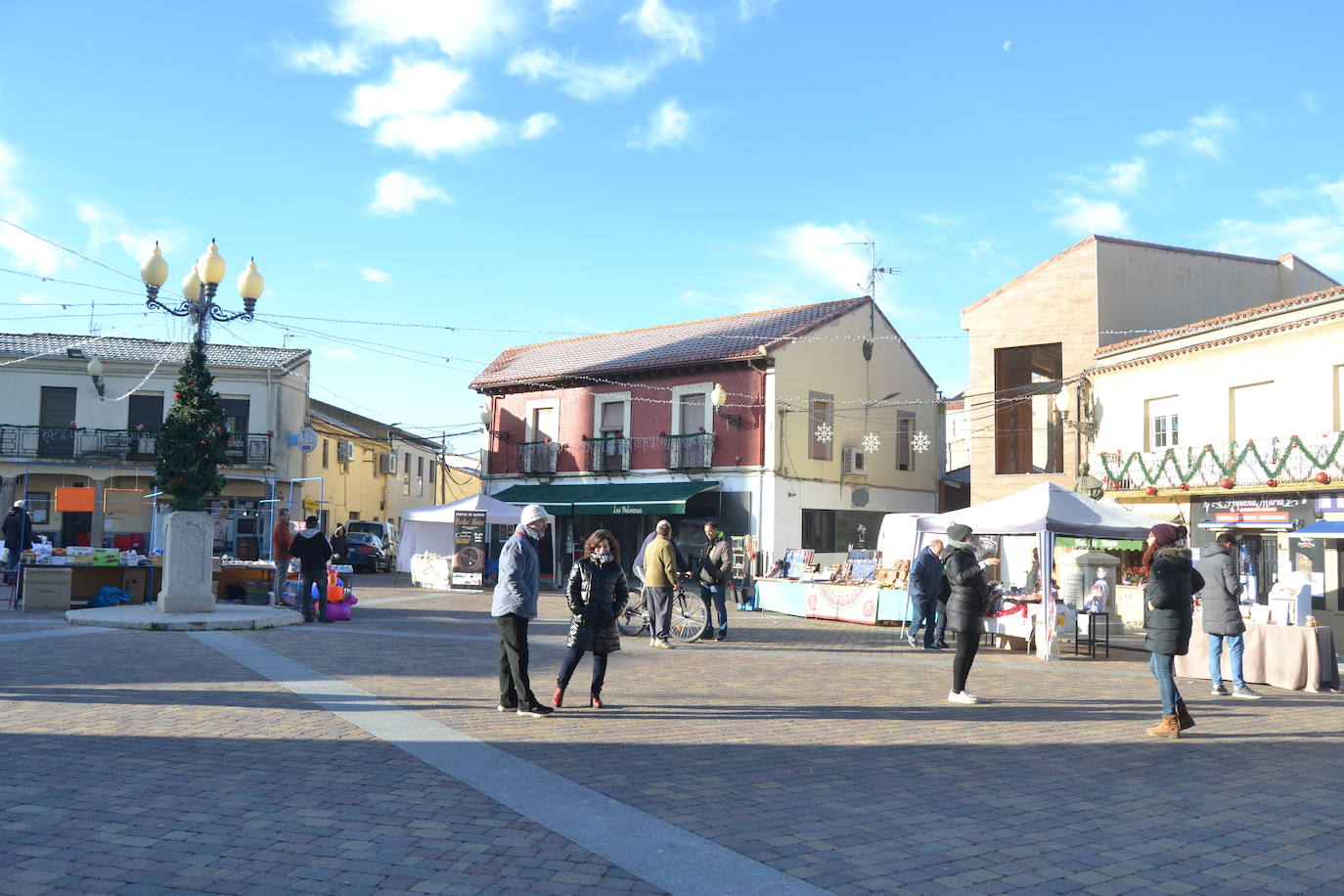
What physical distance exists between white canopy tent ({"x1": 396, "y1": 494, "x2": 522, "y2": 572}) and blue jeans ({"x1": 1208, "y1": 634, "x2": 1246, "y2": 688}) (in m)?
19.0

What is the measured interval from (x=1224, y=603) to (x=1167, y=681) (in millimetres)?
2994

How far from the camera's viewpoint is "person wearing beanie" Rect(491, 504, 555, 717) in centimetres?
819

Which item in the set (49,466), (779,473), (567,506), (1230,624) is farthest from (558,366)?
(1230,624)

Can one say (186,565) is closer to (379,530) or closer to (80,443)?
(379,530)

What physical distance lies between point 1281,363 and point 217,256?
18960 mm

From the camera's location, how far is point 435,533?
97.2 ft

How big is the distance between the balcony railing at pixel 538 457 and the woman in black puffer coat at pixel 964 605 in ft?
80.5

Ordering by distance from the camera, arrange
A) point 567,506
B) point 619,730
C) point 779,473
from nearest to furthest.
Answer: point 619,730, point 779,473, point 567,506

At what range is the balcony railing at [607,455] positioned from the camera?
104ft

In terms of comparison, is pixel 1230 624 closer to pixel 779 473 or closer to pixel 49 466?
pixel 779 473

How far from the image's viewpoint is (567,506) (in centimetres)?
3089

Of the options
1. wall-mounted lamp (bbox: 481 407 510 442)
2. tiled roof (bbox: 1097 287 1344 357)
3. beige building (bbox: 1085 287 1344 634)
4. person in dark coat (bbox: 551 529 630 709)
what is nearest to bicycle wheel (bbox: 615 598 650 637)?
person in dark coat (bbox: 551 529 630 709)

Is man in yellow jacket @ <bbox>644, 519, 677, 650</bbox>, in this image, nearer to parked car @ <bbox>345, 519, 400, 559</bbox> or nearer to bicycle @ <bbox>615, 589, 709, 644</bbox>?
bicycle @ <bbox>615, 589, 709, 644</bbox>

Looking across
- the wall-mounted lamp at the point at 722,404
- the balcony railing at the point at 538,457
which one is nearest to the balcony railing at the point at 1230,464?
the wall-mounted lamp at the point at 722,404
